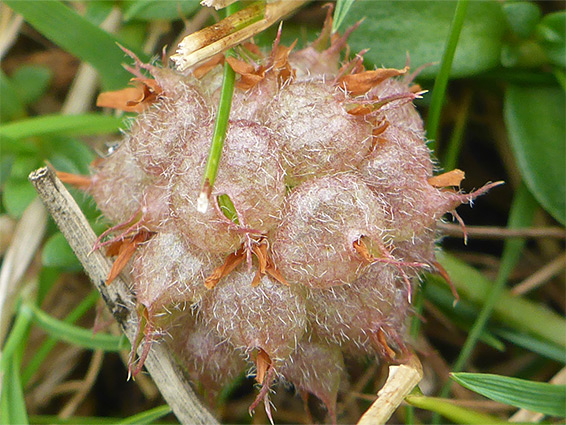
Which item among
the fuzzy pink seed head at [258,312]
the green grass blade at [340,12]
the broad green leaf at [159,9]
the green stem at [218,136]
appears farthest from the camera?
the broad green leaf at [159,9]

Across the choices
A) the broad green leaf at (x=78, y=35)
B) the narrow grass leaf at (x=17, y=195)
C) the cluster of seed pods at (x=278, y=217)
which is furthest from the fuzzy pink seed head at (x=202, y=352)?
the broad green leaf at (x=78, y=35)

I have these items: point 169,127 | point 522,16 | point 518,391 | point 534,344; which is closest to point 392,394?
point 518,391

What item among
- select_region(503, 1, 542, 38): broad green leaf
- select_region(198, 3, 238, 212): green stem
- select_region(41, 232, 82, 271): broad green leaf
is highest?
select_region(198, 3, 238, 212): green stem

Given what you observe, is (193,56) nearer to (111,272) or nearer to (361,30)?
(111,272)

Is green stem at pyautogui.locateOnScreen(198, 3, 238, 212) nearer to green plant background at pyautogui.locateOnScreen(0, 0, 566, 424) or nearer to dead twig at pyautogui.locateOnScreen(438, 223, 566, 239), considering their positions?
green plant background at pyautogui.locateOnScreen(0, 0, 566, 424)

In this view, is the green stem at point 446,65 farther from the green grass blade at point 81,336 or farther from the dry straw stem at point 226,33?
the green grass blade at point 81,336

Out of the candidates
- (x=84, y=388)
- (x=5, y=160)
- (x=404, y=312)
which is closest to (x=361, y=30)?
(x=404, y=312)

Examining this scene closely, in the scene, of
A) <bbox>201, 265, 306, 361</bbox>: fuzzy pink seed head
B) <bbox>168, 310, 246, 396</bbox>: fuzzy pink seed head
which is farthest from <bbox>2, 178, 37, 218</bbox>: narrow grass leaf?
<bbox>201, 265, 306, 361</bbox>: fuzzy pink seed head
